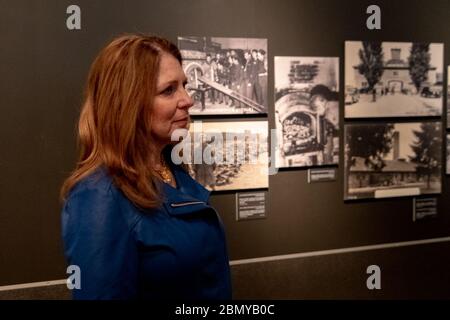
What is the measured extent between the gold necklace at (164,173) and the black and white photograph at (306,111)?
106 centimetres

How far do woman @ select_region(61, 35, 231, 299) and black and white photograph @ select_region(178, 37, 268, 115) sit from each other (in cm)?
86

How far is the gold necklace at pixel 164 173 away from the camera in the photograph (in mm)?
1471

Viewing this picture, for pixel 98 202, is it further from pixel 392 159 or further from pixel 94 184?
pixel 392 159

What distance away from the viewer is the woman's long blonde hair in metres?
1.24

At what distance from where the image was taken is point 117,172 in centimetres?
124

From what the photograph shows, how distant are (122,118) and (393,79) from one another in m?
1.93

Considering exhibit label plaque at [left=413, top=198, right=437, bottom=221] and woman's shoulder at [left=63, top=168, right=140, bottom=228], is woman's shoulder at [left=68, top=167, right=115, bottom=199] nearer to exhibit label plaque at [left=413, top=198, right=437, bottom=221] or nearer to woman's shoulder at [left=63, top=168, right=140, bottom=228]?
woman's shoulder at [left=63, top=168, right=140, bottom=228]

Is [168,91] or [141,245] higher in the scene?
[168,91]

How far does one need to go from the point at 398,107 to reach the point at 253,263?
1.24 meters

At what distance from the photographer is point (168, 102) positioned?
1394 mm

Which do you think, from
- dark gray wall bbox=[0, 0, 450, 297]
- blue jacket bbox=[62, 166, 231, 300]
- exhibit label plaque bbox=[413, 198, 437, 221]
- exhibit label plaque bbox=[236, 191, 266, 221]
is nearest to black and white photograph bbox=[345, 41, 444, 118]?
dark gray wall bbox=[0, 0, 450, 297]

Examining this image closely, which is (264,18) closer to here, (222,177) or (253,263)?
(222,177)

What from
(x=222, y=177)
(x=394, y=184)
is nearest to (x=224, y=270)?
(x=222, y=177)

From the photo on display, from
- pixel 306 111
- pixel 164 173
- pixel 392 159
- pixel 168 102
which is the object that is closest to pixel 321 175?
pixel 306 111
